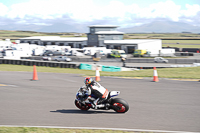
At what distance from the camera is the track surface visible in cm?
788

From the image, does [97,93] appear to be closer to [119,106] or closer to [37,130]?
[119,106]

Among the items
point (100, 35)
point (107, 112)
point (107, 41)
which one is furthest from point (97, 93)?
point (100, 35)

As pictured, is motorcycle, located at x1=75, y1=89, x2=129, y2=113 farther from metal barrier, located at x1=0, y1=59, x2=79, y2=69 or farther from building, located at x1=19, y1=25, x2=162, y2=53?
building, located at x1=19, y1=25, x2=162, y2=53

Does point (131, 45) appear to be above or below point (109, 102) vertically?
above

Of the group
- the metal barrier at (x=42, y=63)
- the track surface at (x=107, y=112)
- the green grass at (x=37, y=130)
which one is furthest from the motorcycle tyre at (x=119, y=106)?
the metal barrier at (x=42, y=63)

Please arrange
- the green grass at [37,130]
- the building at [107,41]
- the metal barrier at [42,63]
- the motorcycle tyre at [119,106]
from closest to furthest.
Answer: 1. the green grass at [37,130]
2. the motorcycle tyre at [119,106]
3. the metal barrier at [42,63]
4. the building at [107,41]

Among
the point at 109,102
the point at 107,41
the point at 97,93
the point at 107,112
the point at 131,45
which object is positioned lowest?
the point at 107,112

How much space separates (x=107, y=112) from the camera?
9.47m

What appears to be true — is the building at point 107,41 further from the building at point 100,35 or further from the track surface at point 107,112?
the track surface at point 107,112

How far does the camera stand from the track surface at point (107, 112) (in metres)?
7.88

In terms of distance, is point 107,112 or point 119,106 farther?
point 107,112

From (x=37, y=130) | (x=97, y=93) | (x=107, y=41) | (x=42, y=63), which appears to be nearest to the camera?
(x=37, y=130)

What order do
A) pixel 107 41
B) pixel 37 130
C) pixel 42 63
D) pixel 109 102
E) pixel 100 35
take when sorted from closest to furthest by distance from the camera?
pixel 37 130 → pixel 109 102 → pixel 42 63 → pixel 107 41 → pixel 100 35

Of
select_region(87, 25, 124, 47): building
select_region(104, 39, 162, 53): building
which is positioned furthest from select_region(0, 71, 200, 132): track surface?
select_region(87, 25, 124, 47): building
